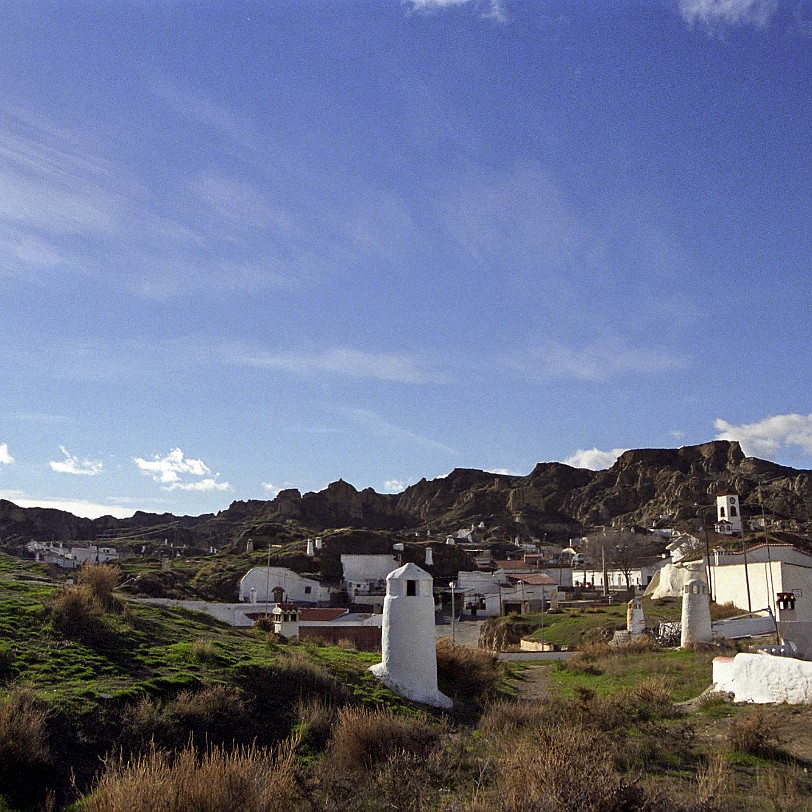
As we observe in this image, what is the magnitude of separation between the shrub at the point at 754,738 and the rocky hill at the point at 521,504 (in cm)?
8955

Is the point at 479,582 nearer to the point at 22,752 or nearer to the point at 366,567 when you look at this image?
the point at 366,567

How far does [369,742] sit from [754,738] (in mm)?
5096

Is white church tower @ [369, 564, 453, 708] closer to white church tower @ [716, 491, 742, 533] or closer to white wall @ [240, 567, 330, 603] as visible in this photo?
white wall @ [240, 567, 330, 603]

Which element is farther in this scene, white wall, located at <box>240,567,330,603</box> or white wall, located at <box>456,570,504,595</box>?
white wall, located at <box>456,570,504,595</box>

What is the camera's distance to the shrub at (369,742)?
8.52 m

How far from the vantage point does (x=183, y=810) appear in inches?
210

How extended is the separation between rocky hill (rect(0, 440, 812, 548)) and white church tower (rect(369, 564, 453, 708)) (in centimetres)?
8655

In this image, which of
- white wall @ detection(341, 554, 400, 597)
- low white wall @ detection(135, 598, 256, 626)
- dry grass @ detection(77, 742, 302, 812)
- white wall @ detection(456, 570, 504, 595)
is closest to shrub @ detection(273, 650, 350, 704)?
dry grass @ detection(77, 742, 302, 812)

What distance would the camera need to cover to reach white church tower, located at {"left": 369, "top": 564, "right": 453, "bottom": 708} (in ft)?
48.3

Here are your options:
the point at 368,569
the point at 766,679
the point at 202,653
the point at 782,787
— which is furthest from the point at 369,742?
the point at 368,569

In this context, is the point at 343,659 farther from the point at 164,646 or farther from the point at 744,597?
the point at 744,597

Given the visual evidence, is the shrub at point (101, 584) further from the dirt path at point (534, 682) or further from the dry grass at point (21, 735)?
the dirt path at point (534, 682)

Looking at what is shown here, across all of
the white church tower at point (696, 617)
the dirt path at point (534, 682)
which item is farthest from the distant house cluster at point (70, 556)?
the white church tower at point (696, 617)

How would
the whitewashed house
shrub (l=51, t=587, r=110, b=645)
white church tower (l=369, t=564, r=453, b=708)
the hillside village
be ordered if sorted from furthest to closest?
the whitewashed house, white church tower (l=369, t=564, r=453, b=708), shrub (l=51, t=587, r=110, b=645), the hillside village
